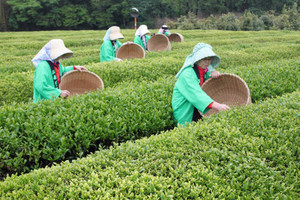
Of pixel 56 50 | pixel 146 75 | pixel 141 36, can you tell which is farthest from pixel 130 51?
pixel 56 50

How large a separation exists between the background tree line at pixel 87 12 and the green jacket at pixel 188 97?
37.5 m

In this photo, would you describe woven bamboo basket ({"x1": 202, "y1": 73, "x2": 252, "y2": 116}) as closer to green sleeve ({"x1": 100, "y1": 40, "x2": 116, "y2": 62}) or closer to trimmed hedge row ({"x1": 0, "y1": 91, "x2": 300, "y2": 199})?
trimmed hedge row ({"x1": 0, "y1": 91, "x2": 300, "y2": 199})

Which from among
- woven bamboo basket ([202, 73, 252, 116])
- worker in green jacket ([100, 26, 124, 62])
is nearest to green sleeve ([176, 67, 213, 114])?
woven bamboo basket ([202, 73, 252, 116])

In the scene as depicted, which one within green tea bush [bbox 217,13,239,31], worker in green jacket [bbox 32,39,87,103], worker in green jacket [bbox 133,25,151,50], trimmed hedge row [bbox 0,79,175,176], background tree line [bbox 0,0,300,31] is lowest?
trimmed hedge row [bbox 0,79,175,176]

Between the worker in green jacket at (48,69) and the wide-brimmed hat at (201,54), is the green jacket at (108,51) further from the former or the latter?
the wide-brimmed hat at (201,54)

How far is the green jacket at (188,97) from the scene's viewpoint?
3.94 m

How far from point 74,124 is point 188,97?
179cm

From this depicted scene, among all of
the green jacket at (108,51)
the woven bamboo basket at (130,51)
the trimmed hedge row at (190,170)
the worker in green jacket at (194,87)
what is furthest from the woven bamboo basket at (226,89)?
the woven bamboo basket at (130,51)

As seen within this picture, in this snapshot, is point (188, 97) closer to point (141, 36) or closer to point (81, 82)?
point (81, 82)

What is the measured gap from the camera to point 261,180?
8.18 ft

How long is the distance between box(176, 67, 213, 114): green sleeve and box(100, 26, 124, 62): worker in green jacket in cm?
429

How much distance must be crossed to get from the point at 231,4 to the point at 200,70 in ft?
178

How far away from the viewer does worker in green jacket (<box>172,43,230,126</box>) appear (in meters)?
3.94

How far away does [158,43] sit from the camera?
12.0 meters
